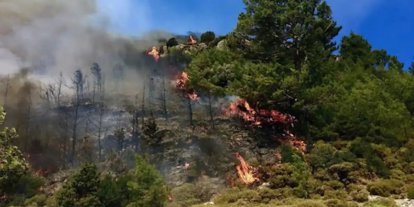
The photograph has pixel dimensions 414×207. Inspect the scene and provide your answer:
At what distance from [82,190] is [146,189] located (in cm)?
293

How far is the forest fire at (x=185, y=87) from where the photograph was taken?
32.4m

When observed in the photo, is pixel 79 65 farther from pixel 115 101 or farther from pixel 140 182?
pixel 140 182

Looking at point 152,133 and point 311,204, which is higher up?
point 152,133

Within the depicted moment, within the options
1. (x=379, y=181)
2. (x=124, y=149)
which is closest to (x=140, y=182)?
(x=124, y=149)

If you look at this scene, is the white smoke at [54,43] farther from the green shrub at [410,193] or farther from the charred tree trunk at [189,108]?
the green shrub at [410,193]

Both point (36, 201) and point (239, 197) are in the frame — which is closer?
point (239, 197)

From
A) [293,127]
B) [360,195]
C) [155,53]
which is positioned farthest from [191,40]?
[360,195]

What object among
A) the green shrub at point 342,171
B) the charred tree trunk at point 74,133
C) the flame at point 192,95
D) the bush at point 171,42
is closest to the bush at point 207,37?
the bush at point 171,42

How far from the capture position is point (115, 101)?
1283 inches

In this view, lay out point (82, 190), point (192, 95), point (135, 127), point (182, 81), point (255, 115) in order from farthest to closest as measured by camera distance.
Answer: point (182, 81) < point (192, 95) < point (255, 115) < point (135, 127) < point (82, 190)

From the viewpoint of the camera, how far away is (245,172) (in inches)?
1025

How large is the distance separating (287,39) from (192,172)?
10933 mm

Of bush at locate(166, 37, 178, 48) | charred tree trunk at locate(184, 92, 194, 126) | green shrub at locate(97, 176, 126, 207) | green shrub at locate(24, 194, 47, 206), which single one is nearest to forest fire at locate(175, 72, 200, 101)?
charred tree trunk at locate(184, 92, 194, 126)

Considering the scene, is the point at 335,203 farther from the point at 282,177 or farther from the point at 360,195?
the point at 282,177
